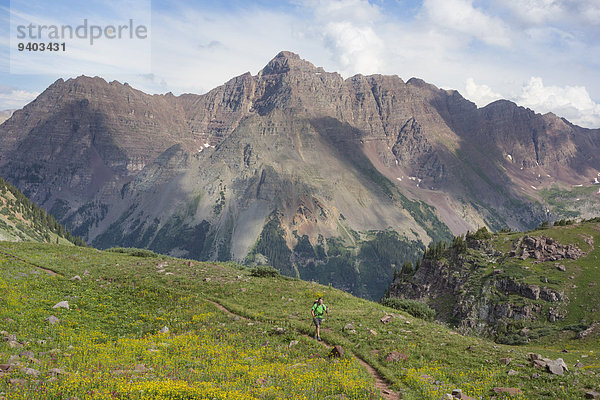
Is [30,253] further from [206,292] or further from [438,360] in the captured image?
[438,360]

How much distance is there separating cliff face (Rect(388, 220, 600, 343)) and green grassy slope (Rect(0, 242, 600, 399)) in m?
74.5

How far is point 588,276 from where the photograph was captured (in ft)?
389

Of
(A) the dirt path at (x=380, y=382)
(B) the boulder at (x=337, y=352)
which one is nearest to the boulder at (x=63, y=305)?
(A) the dirt path at (x=380, y=382)

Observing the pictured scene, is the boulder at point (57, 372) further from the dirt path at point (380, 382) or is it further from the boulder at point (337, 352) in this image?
the dirt path at point (380, 382)

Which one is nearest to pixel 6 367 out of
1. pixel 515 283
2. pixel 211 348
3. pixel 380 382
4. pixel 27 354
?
pixel 27 354

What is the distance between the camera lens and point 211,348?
2566 cm

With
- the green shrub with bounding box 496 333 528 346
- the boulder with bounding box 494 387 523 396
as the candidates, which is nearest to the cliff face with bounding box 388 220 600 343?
the green shrub with bounding box 496 333 528 346

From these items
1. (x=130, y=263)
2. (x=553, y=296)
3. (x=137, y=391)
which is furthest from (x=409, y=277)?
(x=137, y=391)

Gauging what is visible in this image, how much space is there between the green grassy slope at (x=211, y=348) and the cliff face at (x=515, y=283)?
244 feet

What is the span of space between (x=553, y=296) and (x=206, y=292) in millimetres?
118091

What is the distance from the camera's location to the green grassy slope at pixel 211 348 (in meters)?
18.8

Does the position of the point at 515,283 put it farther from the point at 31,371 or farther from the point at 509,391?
the point at 31,371

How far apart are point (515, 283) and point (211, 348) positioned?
13568 cm

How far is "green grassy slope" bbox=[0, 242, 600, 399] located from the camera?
1883 cm
